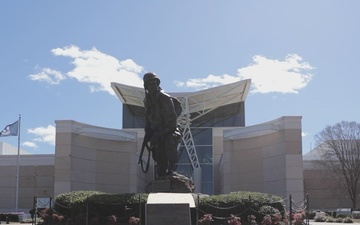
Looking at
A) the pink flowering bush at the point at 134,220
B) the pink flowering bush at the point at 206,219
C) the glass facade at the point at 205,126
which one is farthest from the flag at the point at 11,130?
the pink flowering bush at the point at 206,219

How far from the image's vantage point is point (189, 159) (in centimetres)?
6222

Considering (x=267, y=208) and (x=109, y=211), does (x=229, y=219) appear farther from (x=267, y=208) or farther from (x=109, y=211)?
(x=109, y=211)

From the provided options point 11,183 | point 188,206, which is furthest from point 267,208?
point 11,183

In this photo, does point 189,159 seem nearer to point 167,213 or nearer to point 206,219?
point 206,219

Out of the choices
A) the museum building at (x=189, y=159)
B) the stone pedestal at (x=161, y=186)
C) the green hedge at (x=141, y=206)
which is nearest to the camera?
the green hedge at (x=141, y=206)

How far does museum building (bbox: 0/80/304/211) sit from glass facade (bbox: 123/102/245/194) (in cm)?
13

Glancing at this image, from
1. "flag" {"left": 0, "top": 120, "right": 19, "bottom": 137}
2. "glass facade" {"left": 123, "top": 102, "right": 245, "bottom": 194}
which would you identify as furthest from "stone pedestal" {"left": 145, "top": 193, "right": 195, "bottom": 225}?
"glass facade" {"left": 123, "top": 102, "right": 245, "bottom": 194}

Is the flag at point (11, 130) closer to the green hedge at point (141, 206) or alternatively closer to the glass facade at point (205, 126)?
the glass facade at point (205, 126)

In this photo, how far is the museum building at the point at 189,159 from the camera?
143ft

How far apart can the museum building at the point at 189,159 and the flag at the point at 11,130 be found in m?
5.38

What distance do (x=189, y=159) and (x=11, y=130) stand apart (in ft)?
77.9

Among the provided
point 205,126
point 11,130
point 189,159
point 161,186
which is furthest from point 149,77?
point 205,126

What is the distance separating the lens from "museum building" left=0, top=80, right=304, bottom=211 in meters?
43.4

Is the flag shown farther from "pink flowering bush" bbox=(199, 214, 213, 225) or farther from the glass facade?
"pink flowering bush" bbox=(199, 214, 213, 225)
